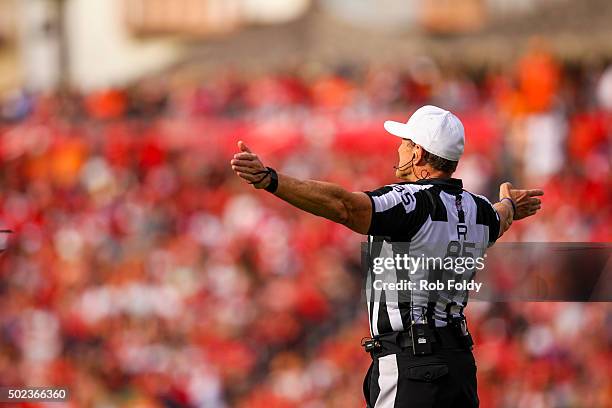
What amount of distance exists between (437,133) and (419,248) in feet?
1.52

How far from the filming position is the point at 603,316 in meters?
12.0

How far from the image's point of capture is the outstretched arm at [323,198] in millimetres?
4641

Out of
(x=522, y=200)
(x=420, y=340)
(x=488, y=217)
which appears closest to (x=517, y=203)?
(x=522, y=200)

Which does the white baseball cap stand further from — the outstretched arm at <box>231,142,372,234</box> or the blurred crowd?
the blurred crowd

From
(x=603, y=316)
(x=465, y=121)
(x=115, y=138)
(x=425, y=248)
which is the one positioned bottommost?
(x=425, y=248)

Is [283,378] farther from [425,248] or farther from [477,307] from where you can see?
[425,248]

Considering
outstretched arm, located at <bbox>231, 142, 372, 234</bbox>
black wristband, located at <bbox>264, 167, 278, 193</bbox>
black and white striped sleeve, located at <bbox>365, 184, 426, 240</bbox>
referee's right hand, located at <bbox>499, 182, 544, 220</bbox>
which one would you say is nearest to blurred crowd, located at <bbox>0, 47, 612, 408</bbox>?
referee's right hand, located at <bbox>499, 182, 544, 220</bbox>

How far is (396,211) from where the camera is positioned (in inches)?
187

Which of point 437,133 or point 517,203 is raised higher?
point 437,133

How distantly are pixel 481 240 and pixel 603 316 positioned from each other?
7.24 m

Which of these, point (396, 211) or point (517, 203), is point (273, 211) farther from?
point (396, 211)

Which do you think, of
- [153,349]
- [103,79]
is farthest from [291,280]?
[103,79]

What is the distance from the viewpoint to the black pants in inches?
191

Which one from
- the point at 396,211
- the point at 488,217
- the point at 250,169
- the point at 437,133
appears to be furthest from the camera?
the point at 488,217
